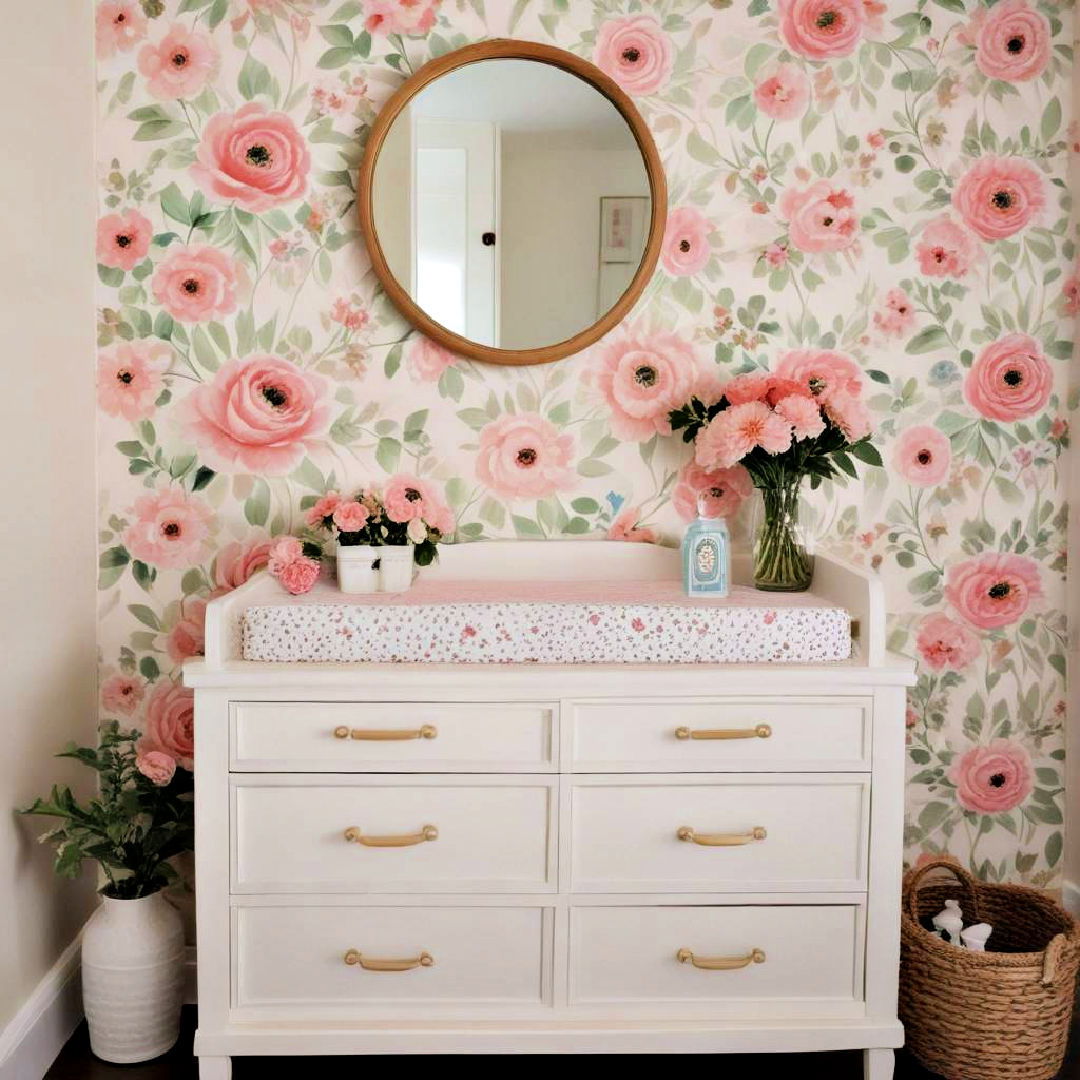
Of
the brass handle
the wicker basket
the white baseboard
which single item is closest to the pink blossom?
the brass handle

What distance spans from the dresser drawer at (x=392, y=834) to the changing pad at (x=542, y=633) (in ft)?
0.70

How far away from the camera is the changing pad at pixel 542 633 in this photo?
188cm

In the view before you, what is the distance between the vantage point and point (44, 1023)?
2.05 m

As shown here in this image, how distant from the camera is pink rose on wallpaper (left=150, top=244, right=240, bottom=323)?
Answer: 2270 millimetres

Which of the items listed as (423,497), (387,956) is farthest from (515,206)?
(387,956)

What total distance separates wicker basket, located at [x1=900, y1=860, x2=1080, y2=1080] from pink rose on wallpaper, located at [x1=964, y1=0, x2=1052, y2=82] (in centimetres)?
173

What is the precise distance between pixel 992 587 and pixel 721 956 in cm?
103

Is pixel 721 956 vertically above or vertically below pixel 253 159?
below

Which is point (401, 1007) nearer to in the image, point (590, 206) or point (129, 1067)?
point (129, 1067)

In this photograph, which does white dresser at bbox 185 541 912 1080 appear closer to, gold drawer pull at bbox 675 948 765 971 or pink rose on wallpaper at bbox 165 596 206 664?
gold drawer pull at bbox 675 948 765 971

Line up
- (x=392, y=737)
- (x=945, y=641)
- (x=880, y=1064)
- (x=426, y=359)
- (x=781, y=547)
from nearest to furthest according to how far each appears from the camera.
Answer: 1. (x=392, y=737)
2. (x=880, y=1064)
3. (x=781, y=547)
4. (x=426, y=359)
5. (x=945, y=641)

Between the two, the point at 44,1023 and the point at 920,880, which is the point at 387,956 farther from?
the point at 920,880

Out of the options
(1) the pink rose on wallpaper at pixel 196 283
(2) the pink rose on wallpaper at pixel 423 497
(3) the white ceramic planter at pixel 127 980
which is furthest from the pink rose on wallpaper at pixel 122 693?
(1) the pink rose on wallpaper at pixel 196 283

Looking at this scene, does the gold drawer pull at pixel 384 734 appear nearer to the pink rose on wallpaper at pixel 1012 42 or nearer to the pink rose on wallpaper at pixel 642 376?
the pink rose on wallpaper at pixel 642 376
